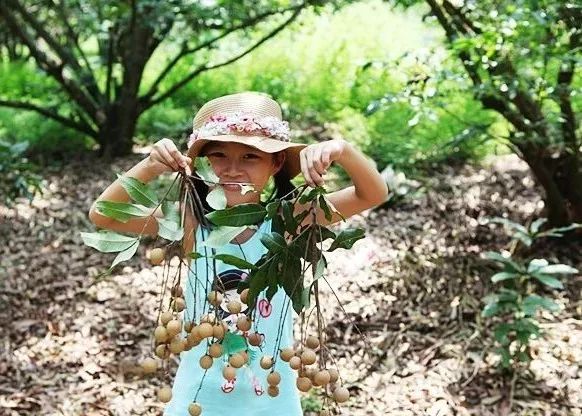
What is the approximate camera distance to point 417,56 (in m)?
2.58

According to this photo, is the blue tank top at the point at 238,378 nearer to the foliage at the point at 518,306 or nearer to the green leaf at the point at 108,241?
the green leaf at the point at 108,241

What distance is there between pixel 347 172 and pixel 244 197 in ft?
0.72

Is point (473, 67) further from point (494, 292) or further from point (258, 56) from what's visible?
point (258, 56)

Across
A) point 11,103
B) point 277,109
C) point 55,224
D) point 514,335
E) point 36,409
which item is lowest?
point 36,409

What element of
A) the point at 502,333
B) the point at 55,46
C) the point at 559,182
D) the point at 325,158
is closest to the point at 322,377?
the point at 325,158

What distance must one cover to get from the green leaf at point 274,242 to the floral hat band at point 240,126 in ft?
1.25

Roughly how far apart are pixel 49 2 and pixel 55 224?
1.41 meters

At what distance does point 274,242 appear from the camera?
48.0 inches

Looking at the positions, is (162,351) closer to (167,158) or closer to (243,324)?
(243,324)

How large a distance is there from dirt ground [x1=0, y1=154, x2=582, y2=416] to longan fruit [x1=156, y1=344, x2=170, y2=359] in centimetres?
123

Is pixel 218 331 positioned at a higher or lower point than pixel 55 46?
lower

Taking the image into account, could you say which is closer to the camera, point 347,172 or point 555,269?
point 347,172

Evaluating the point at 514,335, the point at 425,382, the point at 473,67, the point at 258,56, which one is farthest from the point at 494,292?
the point at 258,56

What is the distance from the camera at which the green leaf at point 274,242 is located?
4.00 ft
